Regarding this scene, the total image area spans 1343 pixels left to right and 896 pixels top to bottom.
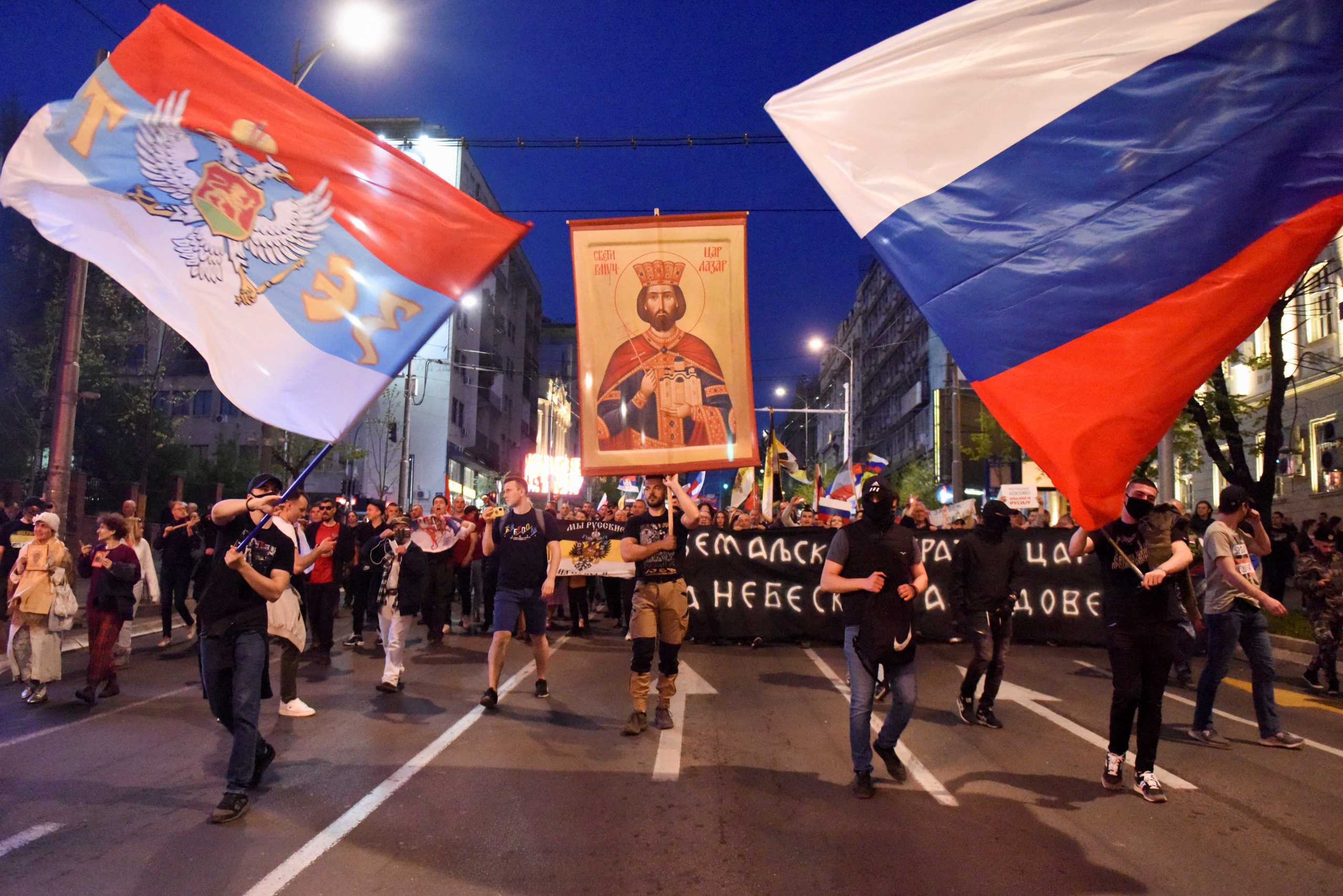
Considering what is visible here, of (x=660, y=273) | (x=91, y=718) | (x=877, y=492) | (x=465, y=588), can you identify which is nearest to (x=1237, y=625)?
(x=877, y=492)

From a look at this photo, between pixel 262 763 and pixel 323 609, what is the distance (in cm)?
599

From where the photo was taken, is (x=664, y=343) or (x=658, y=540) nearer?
(x=658, y=540)

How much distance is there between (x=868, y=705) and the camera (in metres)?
5.99

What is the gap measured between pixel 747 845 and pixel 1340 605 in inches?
318

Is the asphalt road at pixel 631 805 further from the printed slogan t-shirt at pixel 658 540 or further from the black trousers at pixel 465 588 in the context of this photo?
the black trousers at pixel 465 588

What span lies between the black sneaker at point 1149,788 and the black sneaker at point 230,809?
205 inches

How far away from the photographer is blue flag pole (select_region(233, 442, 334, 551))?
489cm

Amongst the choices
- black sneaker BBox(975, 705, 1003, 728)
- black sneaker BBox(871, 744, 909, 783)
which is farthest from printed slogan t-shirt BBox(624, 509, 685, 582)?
black sneaker BBox(975, 705, 1003, 728)

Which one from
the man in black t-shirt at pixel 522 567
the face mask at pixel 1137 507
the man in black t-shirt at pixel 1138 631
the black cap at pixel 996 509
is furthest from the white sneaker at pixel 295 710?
the face mask at pixel 1137 507

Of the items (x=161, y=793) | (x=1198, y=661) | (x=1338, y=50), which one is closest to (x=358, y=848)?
(x=161, y=793)

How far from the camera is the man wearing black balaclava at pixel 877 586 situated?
5.99 m

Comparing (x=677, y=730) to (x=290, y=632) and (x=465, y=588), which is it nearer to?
(x=290, y=632)

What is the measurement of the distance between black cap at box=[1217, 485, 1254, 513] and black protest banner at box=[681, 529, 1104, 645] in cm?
626

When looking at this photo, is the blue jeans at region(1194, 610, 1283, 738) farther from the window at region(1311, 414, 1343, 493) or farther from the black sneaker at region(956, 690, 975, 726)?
the window at region(1311, 414, 1343, 493)
